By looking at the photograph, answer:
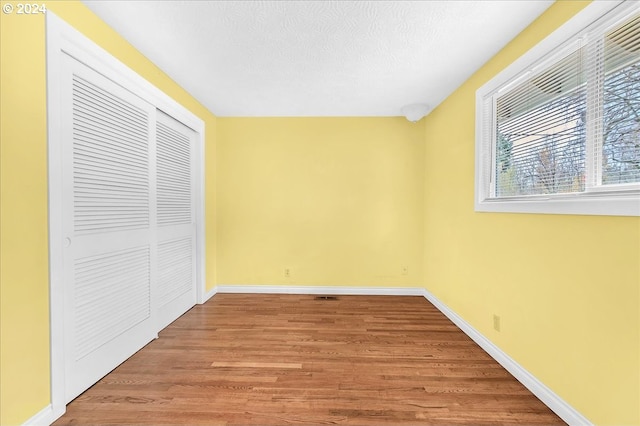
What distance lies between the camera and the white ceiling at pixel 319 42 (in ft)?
5.44

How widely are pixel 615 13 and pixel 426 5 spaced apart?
3.11ft

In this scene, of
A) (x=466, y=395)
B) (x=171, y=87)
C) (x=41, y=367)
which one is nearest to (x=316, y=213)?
(x=171, y=87)

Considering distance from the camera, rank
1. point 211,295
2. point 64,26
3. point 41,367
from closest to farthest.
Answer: point 41,367 → point 64,26 → point 211,295

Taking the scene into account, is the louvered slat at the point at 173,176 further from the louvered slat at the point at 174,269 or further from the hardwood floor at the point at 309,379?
the hardwood floor at the point at 309,379

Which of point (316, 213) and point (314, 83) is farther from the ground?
point (314, 83)

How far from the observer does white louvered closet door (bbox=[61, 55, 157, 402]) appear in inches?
63.6

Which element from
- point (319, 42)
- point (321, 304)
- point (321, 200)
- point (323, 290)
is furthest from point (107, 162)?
point (323, 290)

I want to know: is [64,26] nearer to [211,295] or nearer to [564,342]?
[211,295]

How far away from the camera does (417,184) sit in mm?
3623

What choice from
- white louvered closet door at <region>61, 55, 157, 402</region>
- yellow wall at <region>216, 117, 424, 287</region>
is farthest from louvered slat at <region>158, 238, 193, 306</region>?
yellow wall at <region>216, 117, 424, 287</region>

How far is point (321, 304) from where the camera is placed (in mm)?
3289

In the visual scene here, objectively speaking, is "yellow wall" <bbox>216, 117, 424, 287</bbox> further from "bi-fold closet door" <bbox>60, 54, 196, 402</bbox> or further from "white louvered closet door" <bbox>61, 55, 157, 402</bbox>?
"white louvered closet door" <bbox>61, 55, 157, 402</bbox>

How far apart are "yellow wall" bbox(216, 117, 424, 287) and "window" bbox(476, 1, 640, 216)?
4.87ft

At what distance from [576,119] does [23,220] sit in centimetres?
318
